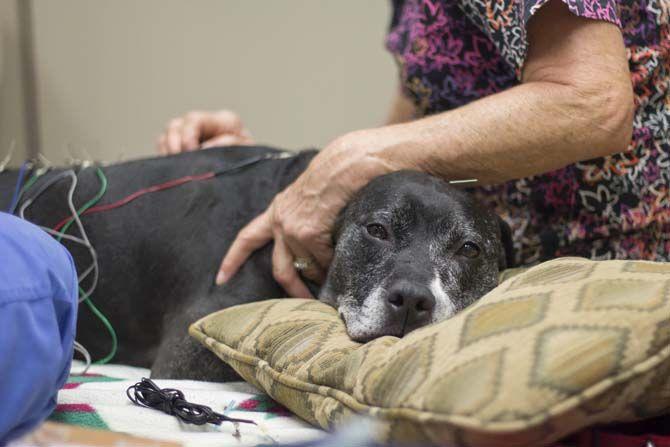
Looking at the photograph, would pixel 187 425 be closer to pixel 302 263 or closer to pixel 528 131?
pixel 302 263

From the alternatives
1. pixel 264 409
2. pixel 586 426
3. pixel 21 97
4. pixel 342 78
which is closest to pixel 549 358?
pixel 586 426

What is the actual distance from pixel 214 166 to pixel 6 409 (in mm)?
1197

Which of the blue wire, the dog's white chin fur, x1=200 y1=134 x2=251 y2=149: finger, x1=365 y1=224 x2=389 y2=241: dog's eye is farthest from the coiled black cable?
x1=200 y1=134 x2=251 y2=149: finger

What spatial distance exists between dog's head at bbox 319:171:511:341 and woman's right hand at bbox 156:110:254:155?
0.86 m

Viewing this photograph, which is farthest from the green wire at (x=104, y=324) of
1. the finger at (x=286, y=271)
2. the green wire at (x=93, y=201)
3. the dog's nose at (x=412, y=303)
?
the dog's nose at (x=412, y=303)

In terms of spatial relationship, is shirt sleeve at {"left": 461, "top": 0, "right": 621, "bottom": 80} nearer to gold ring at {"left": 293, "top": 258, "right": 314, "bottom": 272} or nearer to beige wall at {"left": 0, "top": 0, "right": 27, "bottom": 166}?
gold ring at {"left": 293, "top": 258, "right": 314, "bottom": 272}

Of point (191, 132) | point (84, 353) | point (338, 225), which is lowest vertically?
point (84, 353)

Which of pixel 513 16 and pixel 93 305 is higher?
pixel 513 16

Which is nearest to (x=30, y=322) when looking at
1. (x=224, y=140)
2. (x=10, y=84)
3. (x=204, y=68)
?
(x=224, y=140)

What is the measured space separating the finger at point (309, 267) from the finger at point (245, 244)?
8 centimetres

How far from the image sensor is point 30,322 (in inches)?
36.4

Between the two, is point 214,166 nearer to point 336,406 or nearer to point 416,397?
point 336,406

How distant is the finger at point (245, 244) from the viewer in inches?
70.3

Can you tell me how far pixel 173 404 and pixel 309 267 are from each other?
2.32 ft
